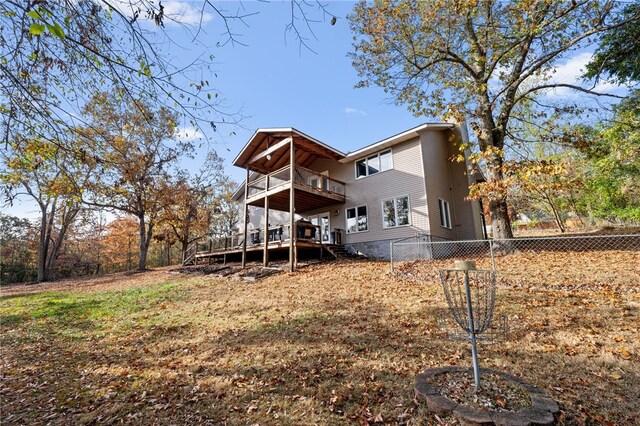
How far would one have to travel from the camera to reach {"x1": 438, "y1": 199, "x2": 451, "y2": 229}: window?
46.8 feet

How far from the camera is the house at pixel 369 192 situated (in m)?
13.4

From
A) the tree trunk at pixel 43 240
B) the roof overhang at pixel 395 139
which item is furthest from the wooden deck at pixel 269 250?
the tree trunk at pixel 43 240

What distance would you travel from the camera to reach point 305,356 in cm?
460

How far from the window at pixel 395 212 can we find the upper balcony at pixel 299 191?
264 centimetres

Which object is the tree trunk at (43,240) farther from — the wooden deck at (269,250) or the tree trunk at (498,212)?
the tree trunk at (498,212)

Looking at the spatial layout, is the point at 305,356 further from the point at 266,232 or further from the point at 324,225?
the point at 324,225

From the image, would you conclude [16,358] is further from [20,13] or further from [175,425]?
[20,13]

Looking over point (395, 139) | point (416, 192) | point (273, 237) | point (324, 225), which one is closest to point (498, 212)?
point (416, 192)

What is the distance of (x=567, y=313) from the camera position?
17.7 feet

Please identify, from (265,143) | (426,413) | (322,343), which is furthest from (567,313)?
(265,143)

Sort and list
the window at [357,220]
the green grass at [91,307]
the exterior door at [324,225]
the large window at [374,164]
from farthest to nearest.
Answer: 1. the exterior door at [324,225]
2. the window at [357,220]
3. the large window at [374,164]
4. the green grass at [91,307]

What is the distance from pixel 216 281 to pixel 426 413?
10460mm

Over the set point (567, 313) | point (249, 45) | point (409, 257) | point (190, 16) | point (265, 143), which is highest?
point (265, 143)

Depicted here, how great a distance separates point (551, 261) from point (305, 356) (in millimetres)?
9026
